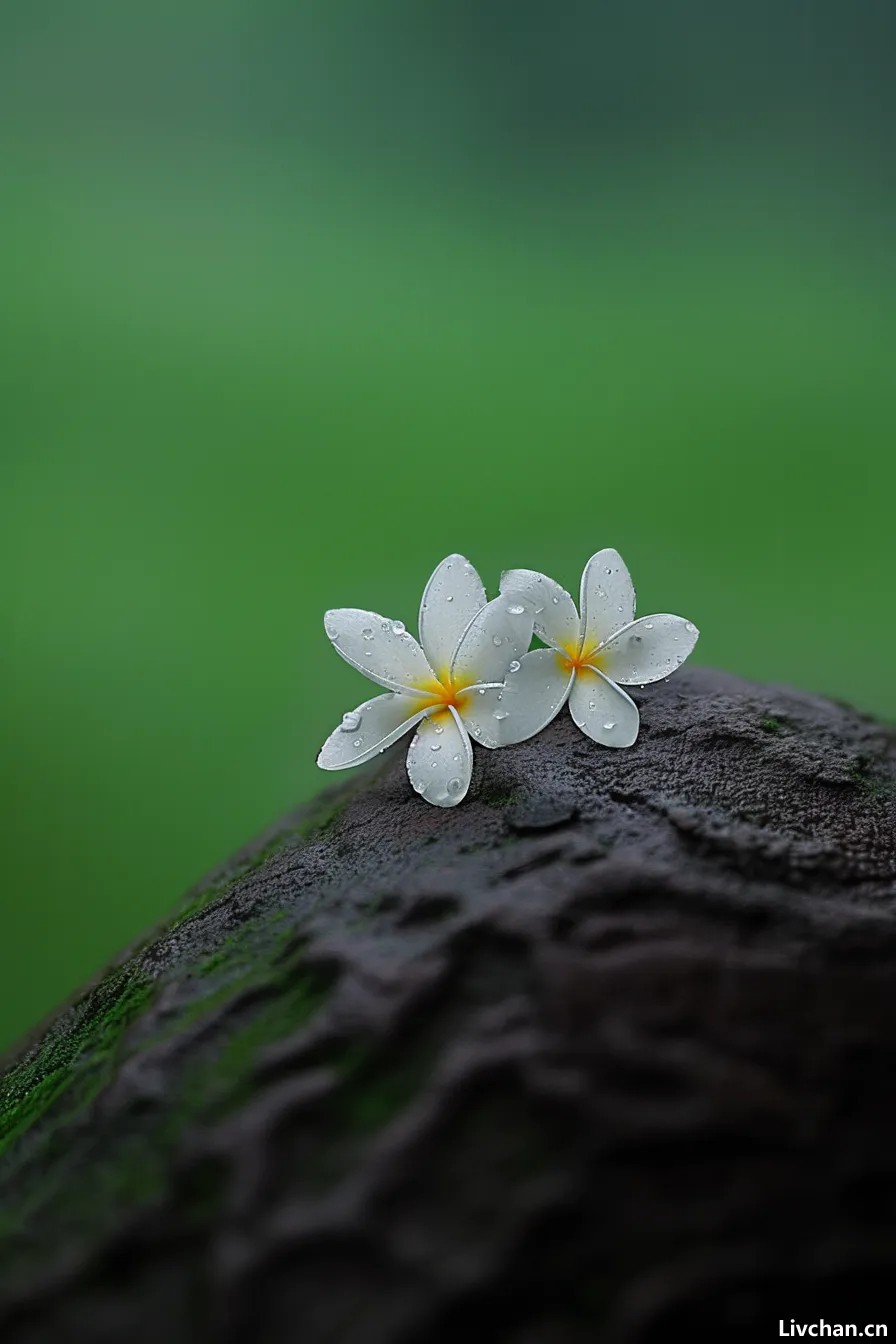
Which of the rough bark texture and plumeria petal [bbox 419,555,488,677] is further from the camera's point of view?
plumeria petal [bbox 419,555,488,677]

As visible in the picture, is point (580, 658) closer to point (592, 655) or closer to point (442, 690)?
point (592, 655)

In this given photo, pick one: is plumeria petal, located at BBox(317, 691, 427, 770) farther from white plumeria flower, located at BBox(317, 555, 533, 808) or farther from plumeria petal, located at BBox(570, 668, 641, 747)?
plumeria petal, located at BBox(570, 668, 641, 747)

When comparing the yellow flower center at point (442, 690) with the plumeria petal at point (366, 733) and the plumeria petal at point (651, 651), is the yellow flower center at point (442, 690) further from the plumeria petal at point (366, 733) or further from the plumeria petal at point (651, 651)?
the plumeria petal at point (651, 651)

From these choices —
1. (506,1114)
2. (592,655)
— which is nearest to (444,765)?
(592,655)

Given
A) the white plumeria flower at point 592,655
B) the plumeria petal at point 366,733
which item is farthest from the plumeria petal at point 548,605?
the plumeria petal at point 366,733

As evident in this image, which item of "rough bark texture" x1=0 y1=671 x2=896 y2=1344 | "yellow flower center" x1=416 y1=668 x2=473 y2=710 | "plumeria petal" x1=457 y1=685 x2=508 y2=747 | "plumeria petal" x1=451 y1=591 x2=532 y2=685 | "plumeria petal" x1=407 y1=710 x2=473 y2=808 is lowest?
"rough bark texture" x1=0 y1=671 x2=896 y2=1344

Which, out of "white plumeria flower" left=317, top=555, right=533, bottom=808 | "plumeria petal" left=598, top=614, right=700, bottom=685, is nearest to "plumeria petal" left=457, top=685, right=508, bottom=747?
"white plumeria flower" left=317, top=555, right=533, bottom=808
